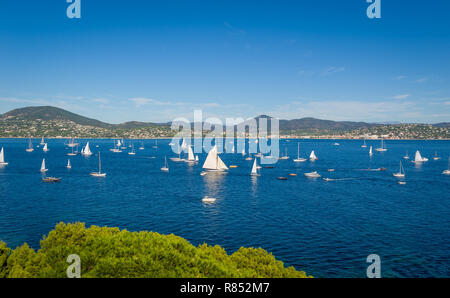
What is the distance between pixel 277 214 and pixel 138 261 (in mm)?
46018

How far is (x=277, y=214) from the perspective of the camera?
2402 inches

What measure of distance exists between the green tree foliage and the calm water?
52.0 ft

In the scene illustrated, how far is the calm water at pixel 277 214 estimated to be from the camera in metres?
41.3

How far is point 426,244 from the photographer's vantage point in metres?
45.1

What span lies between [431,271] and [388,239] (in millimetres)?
10887

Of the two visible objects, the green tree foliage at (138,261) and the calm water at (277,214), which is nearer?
the green tree foliage at (138,261)

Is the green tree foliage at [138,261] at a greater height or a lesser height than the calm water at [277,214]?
greater

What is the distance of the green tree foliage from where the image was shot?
1822 centimetres

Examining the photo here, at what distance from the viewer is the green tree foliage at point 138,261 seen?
59.8 ft

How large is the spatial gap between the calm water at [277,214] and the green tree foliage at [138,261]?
1584 centimetres

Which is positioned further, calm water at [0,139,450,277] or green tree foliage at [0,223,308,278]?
calm water at [0,139,450,277]

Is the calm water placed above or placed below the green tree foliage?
below
